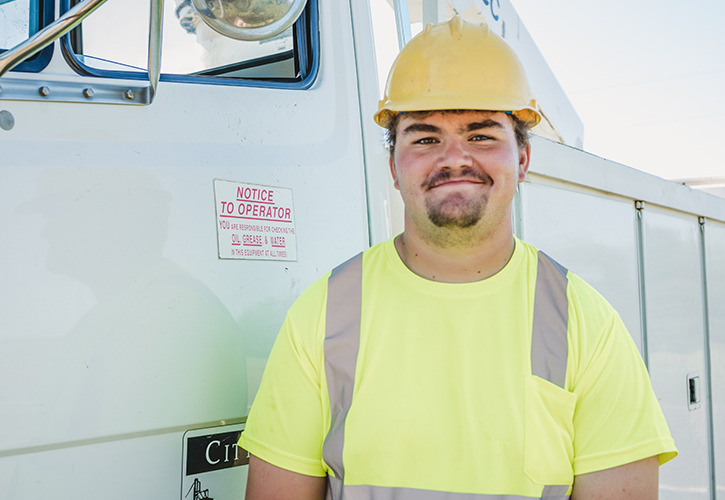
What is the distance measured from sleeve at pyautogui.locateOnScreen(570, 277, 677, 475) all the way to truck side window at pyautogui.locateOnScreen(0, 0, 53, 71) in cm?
108

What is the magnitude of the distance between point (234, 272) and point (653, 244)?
6.69 feet

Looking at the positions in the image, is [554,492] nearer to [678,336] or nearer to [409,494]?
[409,494]

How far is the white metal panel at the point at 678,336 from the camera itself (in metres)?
2.79

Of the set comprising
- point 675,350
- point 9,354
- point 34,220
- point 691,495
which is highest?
point 34,220

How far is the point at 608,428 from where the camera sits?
1.29 m

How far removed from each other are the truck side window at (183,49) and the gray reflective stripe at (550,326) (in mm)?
707

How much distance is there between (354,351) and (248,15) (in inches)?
24.8

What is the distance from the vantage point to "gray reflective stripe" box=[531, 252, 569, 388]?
1.33 meters

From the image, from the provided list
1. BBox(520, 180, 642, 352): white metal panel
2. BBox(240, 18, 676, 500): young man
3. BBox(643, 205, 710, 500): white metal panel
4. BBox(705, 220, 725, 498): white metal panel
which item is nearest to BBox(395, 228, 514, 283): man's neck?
BBox(240, 18, 676, 500): young man

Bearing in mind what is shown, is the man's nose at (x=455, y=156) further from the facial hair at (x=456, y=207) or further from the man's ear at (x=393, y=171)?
the man's ear at (x=393, y=171)

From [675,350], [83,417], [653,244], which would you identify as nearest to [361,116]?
[83,417]

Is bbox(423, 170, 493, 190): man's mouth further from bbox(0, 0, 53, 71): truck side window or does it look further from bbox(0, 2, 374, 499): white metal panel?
bbox(0, 0, 53, 71): truck side window

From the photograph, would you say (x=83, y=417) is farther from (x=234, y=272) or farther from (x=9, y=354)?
(x=234, y=272)

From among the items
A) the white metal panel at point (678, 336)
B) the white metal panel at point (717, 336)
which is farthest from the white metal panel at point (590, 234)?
the white metal panel at point (717, 336)
